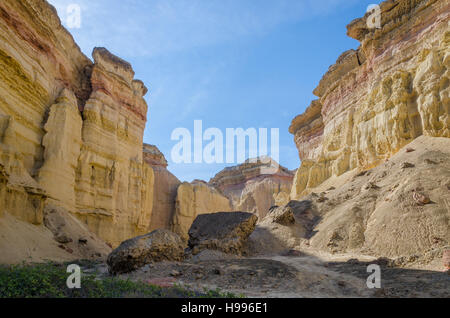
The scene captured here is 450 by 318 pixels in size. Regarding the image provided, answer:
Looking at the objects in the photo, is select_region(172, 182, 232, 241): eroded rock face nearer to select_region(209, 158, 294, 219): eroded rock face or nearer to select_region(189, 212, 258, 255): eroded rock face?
select_region(209, 158, 294, 219): eroded rock face

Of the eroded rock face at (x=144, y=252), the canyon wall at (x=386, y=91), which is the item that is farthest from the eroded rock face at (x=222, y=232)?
the canyon wall at (x=386, y=91)

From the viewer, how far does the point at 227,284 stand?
9.10 meters

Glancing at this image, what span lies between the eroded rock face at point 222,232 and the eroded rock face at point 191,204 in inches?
662

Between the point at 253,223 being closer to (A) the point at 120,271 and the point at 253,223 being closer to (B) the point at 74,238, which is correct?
(A) the point at 120,271

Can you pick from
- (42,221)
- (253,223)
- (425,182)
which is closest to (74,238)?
(42,221)

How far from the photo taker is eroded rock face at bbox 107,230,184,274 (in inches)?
407

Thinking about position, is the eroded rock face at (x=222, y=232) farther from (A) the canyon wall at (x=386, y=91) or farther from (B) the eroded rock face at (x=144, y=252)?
(A) the canyon wall at (x=386, y=91)

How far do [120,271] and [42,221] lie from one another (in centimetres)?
951

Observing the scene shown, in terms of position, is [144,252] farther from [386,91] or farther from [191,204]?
[191,204]

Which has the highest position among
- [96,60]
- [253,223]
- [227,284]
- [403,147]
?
[96,60]

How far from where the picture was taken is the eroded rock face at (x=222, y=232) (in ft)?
53.7
